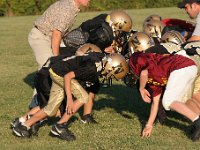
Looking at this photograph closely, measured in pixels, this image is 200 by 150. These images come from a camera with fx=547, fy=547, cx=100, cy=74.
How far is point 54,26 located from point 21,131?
153 cm

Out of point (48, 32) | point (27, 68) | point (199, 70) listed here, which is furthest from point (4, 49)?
point (199, 70)

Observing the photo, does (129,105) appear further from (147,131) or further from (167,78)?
(167,78)

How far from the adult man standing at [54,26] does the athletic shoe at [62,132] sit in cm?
114

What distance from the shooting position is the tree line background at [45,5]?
39531 millimetres

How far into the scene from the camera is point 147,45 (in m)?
7.32

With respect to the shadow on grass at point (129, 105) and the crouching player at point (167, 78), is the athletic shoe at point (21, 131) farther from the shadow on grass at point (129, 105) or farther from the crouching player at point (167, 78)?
the shadow on grass at point (129, 105)

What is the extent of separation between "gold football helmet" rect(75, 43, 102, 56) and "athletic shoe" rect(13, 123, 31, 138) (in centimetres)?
116

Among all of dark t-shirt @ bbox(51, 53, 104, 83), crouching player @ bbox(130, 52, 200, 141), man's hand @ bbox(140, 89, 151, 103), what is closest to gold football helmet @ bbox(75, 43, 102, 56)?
dark t-shirt @ bbox(51, 53, 104, 83)

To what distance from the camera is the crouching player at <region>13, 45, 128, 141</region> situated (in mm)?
6656

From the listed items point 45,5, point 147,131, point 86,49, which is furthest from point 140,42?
point 45,5

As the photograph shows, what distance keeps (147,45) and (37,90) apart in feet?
5.27

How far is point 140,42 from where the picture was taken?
734 cm

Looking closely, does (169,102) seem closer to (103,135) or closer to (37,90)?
(103,135)

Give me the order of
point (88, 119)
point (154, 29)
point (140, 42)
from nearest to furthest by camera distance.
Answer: point (140, 42) → point (88, 119) → point (154, 29)
